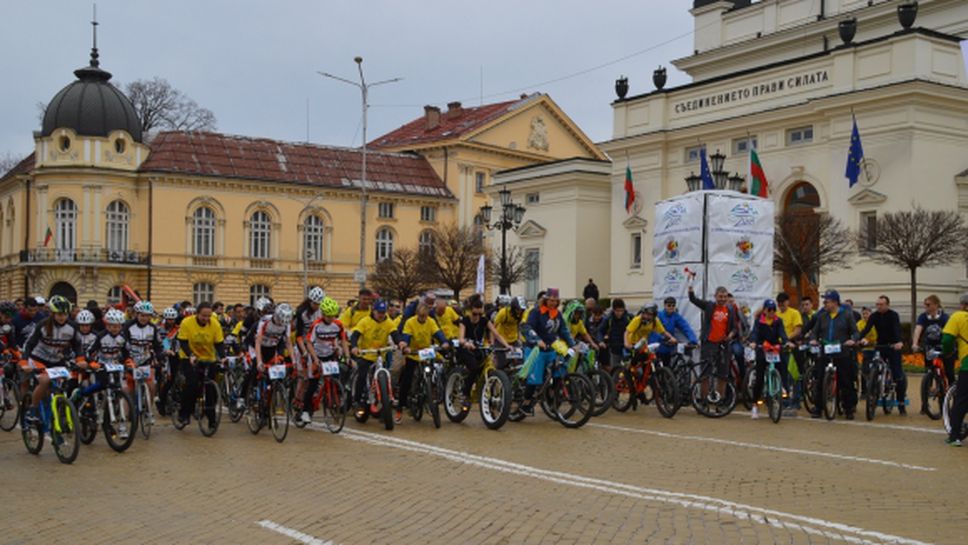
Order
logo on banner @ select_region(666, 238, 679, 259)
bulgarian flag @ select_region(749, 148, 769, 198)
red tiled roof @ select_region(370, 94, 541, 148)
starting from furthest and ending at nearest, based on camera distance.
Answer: red tiled roof @ select_region(370, 94, 541, 148)
bulgarian flag @ select_region(749, 148, 769, 198)
logo on banner @ select_region(666, 238, 679, 259)

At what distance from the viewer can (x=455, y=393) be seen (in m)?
16.8

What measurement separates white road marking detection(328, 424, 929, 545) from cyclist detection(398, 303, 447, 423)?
2812mm

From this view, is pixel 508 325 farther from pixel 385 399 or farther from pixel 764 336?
pixel 764 336

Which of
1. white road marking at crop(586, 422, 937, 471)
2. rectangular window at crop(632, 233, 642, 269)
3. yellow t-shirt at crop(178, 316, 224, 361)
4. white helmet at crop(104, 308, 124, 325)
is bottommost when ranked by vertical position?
white road marking at crop(586, 422, 937, 471)

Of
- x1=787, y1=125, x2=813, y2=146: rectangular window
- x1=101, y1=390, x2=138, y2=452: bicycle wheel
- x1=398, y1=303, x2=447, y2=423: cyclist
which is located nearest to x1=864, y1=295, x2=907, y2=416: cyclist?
x1=398, y1=303, x2=447, y2=423: cyclist

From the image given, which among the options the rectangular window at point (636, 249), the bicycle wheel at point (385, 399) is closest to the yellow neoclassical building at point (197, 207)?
the rectangular window at point (636, 249)

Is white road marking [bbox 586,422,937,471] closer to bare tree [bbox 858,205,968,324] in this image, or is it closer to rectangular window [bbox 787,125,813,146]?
bare tree [bbox 858,205,968,324]

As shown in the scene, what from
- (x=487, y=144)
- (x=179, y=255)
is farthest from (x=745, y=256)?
(x=487, y=144)

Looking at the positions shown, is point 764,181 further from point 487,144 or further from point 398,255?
point 487,144

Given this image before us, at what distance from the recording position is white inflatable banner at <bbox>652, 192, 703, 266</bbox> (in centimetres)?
2303

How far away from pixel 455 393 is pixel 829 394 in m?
5.90

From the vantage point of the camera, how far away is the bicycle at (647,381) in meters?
17.9

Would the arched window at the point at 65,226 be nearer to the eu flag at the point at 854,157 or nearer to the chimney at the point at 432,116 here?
the chimney at the point at 432,116

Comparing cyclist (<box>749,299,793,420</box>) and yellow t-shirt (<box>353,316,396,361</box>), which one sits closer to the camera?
yellow t-shirt (<box>353,316,396,361</box>)
